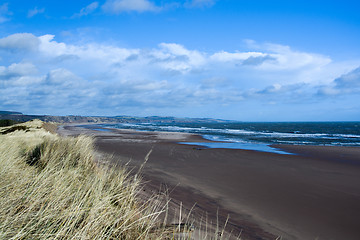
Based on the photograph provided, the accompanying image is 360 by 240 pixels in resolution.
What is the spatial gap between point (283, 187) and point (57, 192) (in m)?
7.55

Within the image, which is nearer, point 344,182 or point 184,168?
point 344,182

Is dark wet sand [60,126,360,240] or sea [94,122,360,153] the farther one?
sea [94,122,360,153]

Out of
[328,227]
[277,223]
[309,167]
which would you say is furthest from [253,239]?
[309,167]

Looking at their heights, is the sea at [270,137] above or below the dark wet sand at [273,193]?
above

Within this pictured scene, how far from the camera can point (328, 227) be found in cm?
509

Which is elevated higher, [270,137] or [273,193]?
[270,137]

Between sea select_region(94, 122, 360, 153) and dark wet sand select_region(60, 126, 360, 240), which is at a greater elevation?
sea select_region(94, 122, 360, 153)

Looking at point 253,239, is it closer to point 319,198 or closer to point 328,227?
point 328,227

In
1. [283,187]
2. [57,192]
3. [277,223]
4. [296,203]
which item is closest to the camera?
[57,192]

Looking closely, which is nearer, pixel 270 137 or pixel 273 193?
pixel 273 193

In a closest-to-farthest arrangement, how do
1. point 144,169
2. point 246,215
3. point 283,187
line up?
1. point 246,215
2. point 283,187
3. point 144,169

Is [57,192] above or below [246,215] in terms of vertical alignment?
above

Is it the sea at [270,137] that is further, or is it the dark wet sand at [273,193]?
the sea at [270,137]

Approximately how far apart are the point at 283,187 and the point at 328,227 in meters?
2.97
